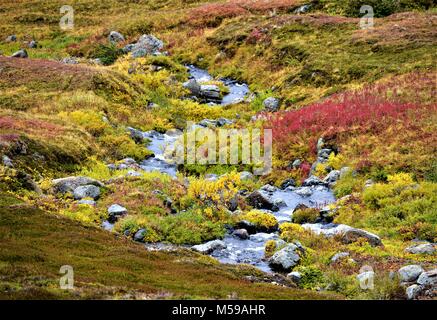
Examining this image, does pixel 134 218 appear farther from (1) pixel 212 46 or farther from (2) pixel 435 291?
(1) pixel 212 46

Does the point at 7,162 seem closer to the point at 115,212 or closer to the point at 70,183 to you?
the point at 70,183

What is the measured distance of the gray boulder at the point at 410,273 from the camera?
1788cm

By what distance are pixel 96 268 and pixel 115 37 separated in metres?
49.0

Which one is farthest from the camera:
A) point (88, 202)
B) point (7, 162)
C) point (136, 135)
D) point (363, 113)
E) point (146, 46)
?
point (146, 46)

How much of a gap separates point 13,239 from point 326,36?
3695 centimetres

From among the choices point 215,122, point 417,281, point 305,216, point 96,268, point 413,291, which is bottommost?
point 215,122

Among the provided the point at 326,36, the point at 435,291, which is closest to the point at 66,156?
the point at 435,291

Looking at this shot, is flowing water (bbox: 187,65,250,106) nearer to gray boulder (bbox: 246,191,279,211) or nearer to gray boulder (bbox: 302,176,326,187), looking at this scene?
gray boulder (bbox: 302,176,326,187)

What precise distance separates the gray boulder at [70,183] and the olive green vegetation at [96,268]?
5077 millimetres

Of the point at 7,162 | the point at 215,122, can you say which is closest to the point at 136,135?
the point at 215,122

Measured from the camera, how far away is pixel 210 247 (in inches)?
856

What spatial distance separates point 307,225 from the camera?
2447 centimetres

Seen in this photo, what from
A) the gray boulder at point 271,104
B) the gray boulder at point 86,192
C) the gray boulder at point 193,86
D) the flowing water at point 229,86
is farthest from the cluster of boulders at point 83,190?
the gray boulder at point 193,86

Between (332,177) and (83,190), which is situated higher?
(83,190)
